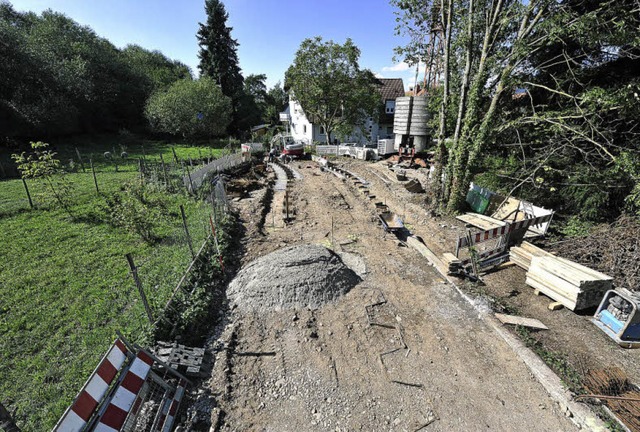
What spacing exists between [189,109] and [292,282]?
32.2 meters

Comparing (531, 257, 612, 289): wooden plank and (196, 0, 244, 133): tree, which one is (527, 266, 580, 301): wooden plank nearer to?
(531, 257, 612, 289): wooden plank

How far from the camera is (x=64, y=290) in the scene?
628 cm

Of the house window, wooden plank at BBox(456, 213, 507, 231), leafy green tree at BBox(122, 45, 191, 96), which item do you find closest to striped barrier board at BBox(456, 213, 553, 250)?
wooden plank at BBox(456, 213, 507, 231)

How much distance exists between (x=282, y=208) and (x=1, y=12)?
43.5 m

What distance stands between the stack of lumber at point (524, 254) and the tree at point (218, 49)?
4072 cm

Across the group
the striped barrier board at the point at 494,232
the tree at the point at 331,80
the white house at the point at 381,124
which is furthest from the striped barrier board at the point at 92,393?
the white house at the point at 381,124

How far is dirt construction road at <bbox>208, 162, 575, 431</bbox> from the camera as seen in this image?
4.05m

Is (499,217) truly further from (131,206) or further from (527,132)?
(131,206)

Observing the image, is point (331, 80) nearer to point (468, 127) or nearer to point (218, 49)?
point (468, 127)

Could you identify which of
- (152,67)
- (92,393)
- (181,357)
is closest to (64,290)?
(181,357)

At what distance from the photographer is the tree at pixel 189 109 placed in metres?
31.7

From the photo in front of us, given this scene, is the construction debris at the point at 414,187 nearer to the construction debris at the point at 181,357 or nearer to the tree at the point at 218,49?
the construction debris at the point at 181,357

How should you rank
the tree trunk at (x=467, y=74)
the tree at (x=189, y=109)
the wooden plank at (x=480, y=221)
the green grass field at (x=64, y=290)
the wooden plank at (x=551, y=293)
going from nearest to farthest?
the green grass field at (x=64, y=290)
the wooden plank at (x=551, y=293)
the tree trunk at (x=467, y=74)
the wooden plank at (x=480, y=221)
the tree at (x=189, y=109)

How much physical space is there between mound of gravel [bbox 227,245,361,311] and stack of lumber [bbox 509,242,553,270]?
4.77 meters
